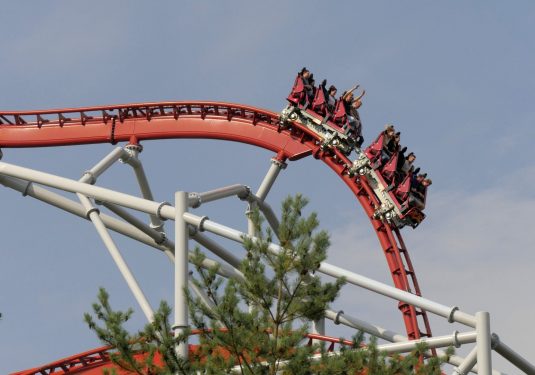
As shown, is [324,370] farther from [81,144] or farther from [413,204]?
[81,144]

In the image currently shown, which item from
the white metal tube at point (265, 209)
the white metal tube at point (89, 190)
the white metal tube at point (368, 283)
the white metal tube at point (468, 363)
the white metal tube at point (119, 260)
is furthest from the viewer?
the white metal tube at point (265, 209)

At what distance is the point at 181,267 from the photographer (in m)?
21.4

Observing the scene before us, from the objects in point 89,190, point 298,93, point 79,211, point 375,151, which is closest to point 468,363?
point 89,190

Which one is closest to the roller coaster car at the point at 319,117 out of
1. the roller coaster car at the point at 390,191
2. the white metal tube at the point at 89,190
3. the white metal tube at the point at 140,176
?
the roller coaster car at the point at 390,191

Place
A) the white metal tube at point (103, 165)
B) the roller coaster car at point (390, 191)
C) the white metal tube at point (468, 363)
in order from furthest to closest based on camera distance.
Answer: the roller coaster car at point (390, 191) → the white metal tube at point (103, 165) → the white metal tube at point (468, 363)

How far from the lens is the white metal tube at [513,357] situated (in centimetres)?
1922

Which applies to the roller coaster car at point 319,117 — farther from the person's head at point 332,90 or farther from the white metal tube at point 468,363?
the white metal tube at point 468,363

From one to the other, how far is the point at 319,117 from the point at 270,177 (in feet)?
5.17

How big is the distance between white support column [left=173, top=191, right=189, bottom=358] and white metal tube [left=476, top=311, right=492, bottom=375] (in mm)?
4128

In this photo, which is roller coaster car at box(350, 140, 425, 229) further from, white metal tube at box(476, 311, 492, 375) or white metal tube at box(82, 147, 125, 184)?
white metal tube at box(476, 311, 492, 375)

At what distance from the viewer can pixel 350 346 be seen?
64.7 ft

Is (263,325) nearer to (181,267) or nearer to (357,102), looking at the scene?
(181,267)

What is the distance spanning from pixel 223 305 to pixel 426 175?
1019 cm

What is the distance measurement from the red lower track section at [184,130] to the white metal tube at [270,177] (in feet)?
0.49
